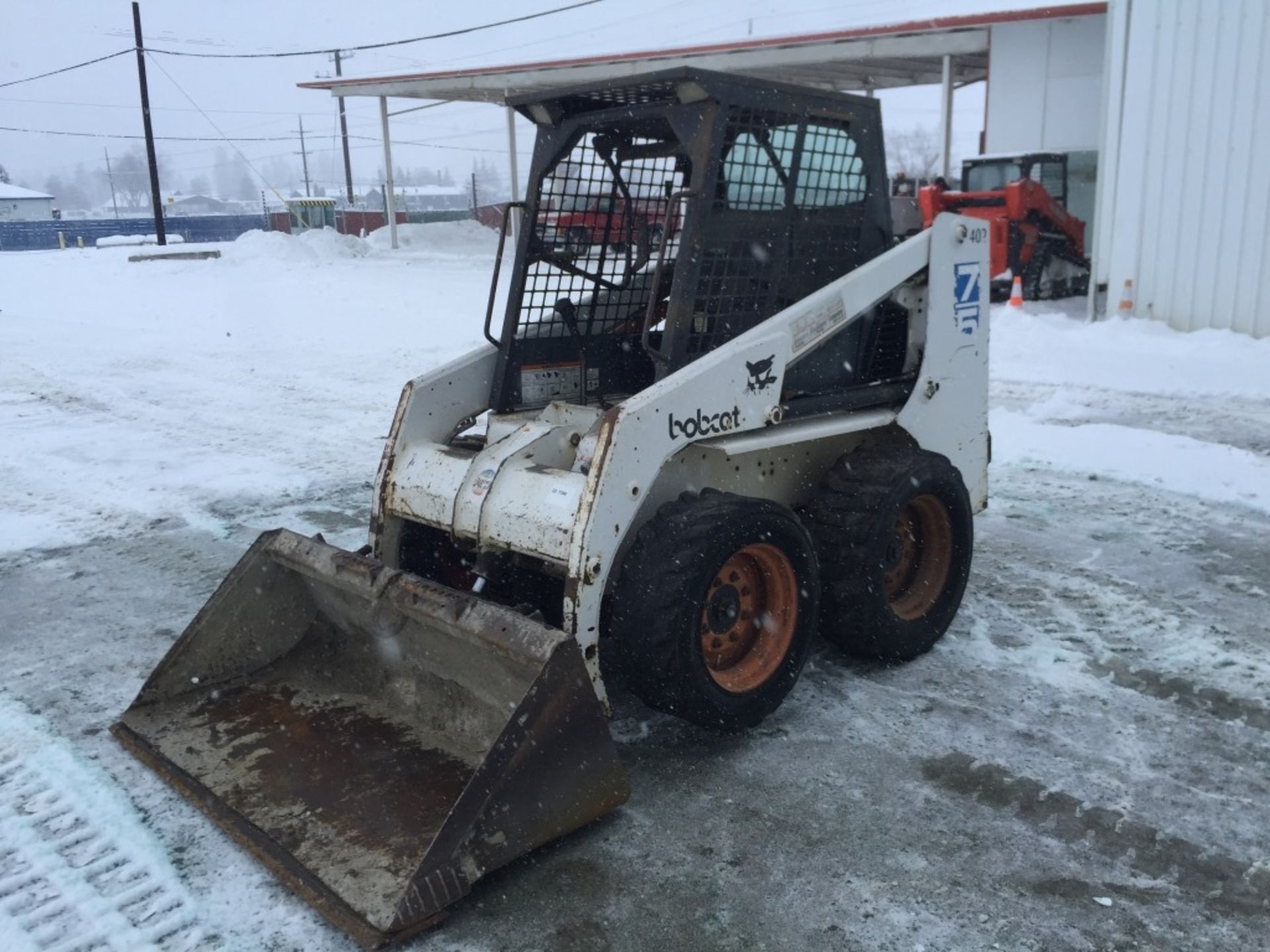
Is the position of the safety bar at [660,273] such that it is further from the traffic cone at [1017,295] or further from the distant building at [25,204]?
the distant building at [25,204]

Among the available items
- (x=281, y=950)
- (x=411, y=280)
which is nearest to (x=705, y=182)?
(x=281, y=950)

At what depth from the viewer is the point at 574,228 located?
4.60m

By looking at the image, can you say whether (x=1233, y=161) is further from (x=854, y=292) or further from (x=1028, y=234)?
(x=854, y=292)

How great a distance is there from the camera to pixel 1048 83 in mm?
17734

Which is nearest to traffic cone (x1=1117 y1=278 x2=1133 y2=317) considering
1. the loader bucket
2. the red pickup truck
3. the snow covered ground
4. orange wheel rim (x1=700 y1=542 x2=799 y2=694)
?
the snow covered ground

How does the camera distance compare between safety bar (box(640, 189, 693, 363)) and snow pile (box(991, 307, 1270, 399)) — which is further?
snow pile (box(991, 307, 1270, 399))

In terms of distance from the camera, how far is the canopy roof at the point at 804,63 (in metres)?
18.0

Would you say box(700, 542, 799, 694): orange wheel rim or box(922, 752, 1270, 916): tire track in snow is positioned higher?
box(700, 542, 799, 694): orange wheel rim

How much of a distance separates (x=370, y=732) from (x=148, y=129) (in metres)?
33.9

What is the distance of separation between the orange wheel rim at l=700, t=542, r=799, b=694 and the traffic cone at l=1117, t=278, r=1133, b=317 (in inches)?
389

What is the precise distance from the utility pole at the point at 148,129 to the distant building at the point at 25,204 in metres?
45.4

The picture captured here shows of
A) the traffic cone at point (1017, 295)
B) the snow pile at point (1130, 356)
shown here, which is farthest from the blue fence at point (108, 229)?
the snow pile at point (1130, 356)

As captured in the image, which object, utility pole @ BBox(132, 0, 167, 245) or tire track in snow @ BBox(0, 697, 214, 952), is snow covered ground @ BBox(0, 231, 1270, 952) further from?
utility pole @ BBox(132, 0, 167, 245)

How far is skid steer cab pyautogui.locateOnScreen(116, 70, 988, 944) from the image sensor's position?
10.2 ft
